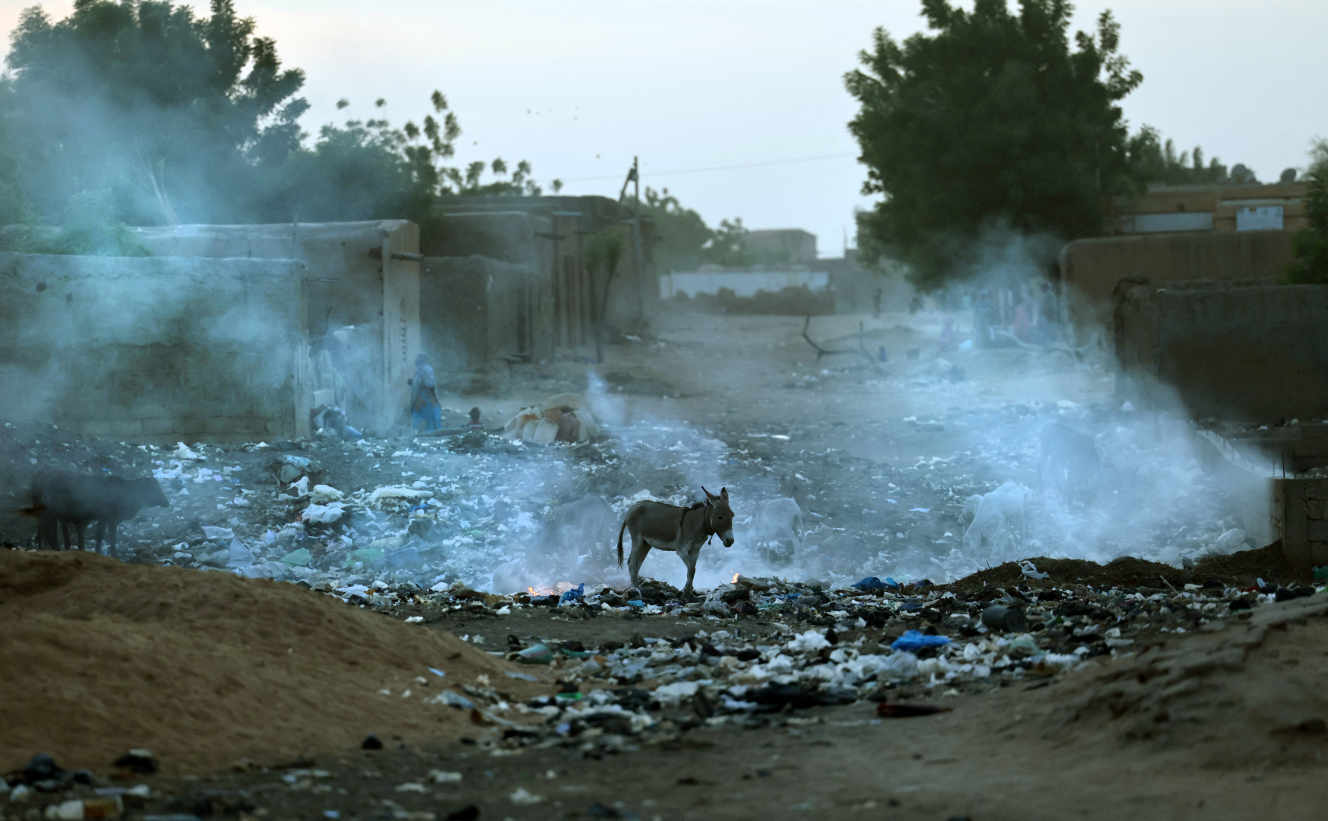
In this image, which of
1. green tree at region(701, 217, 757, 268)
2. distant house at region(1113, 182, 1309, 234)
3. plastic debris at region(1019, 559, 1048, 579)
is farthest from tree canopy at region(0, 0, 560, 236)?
green tree at region(701, 217, 757, 268)

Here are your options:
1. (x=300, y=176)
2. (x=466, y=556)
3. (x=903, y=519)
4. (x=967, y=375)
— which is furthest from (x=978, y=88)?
(x=466, y=556)

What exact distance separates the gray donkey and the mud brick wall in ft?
12.7

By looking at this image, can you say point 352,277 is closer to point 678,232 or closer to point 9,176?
point 9,176

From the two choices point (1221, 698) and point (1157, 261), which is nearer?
point (1221, 698)

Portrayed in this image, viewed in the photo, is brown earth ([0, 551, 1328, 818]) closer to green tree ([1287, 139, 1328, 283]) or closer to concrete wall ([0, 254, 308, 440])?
concrete wall ([0, 254, 308, 440])

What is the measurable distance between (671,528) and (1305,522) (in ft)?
14.4

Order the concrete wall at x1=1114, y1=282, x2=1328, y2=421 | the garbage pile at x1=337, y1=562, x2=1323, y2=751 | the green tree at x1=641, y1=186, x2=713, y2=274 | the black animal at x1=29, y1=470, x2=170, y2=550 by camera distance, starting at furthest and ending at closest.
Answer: the green tree at x1=641, y1=186, x2=713, y2=274 < the concrete wall at x1=1114, y1=282, x2=1328, y2=421 < the black animal at x1=29, y1=470, x2=170, y2=550 < the garbage pile at x1=337, y1=562, x2=1323, y2=751

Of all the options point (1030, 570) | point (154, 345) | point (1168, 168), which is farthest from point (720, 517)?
point (1168, 168)

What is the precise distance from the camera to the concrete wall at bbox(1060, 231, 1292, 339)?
23.0 meters

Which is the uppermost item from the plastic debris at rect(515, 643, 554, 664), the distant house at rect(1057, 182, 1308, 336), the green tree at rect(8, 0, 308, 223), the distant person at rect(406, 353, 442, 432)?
the green tree at rect(8, 0, 308, 223)

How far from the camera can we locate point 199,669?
511 cm

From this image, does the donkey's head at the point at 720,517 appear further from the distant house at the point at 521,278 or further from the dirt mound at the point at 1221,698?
the distant house at the point at 521,278

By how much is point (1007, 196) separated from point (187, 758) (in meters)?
27.1

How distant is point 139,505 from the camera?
1042 cm
